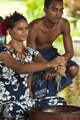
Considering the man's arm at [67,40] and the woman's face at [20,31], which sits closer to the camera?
the woman's face at [20,31]

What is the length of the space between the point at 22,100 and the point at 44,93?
56cm

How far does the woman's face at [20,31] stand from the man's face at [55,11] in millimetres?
903

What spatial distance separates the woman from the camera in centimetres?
361

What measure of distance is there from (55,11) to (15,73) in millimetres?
1138

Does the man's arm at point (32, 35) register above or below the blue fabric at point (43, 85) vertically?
above

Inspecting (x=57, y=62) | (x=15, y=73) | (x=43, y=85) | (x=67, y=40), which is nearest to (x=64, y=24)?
(x=67, y=40)

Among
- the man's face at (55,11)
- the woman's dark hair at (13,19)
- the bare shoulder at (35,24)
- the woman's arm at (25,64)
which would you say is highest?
the man's face at (55,11)

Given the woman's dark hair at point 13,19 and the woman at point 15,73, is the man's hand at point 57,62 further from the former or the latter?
the woman's dark hair at point 13,19

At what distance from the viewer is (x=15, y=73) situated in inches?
147

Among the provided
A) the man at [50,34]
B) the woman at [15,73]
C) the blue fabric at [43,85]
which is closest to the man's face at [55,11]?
the man at [50,34]

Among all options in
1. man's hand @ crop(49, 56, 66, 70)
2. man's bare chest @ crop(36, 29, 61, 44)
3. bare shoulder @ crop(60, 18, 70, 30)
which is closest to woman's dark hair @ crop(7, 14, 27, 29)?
man's hand @ crop(49, 56, 66, 70)

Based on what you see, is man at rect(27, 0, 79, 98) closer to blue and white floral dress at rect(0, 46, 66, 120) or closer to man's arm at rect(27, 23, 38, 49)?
man's arm at rect(27, 23, 38, 49)

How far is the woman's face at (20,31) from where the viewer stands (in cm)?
372

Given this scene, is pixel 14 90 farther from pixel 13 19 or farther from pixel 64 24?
pixel 64 24
